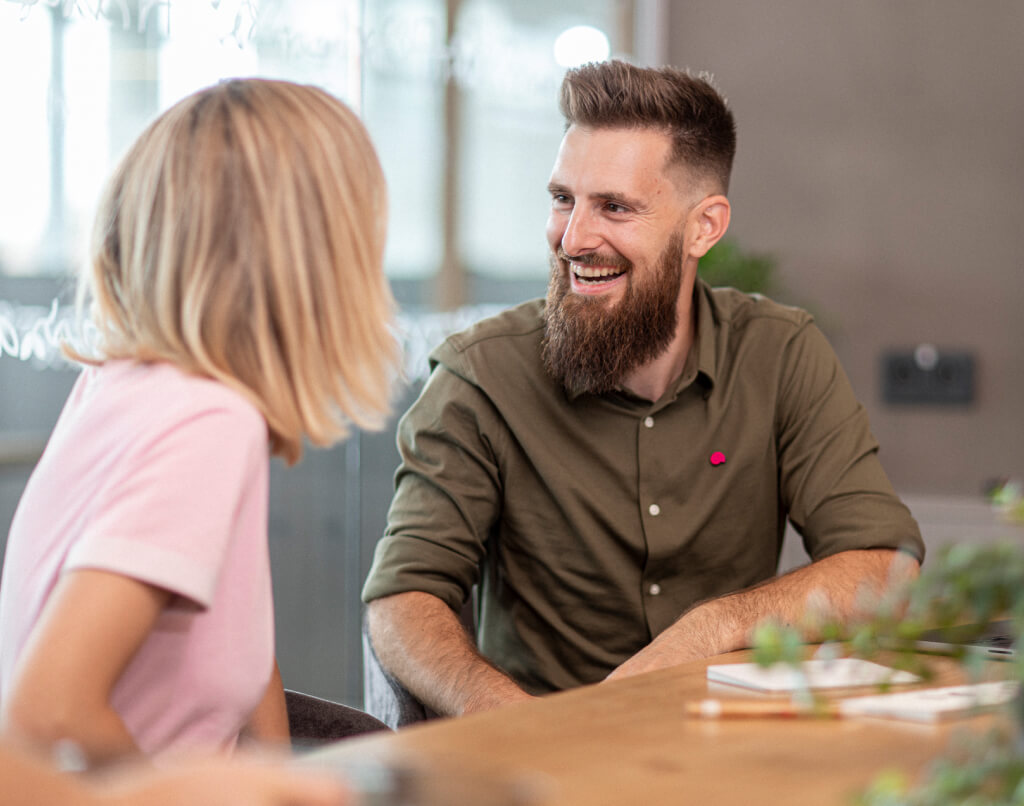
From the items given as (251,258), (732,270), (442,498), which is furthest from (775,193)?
(251,258)

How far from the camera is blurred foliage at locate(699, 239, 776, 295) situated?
10.6ft

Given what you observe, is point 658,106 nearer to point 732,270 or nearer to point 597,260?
point 597,260

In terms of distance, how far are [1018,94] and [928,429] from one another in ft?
3.25

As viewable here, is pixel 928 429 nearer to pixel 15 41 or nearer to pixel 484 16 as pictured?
pixel 484 16

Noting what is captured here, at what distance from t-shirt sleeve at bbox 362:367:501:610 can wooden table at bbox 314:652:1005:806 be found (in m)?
0.65

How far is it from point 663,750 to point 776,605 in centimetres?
76

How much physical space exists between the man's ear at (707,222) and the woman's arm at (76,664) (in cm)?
148

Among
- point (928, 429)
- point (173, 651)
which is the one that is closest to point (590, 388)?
point (173, 651)

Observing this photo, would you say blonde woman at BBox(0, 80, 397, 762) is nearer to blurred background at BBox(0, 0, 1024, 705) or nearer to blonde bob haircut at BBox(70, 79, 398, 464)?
blonde bob haircut at BBox(70, 79, 398, 464)

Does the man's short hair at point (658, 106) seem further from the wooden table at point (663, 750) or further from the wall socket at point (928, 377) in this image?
the wall socket at point (928, 377)

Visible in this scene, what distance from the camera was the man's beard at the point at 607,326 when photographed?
6.36ft

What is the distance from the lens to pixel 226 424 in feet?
3.27

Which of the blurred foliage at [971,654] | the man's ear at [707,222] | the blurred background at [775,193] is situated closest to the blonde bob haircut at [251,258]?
the blurred foliage at [971,654]

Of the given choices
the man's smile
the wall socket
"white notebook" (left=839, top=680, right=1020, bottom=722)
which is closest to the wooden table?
"white notebook" (left=839, top=680, right=1020, bottom=722)
